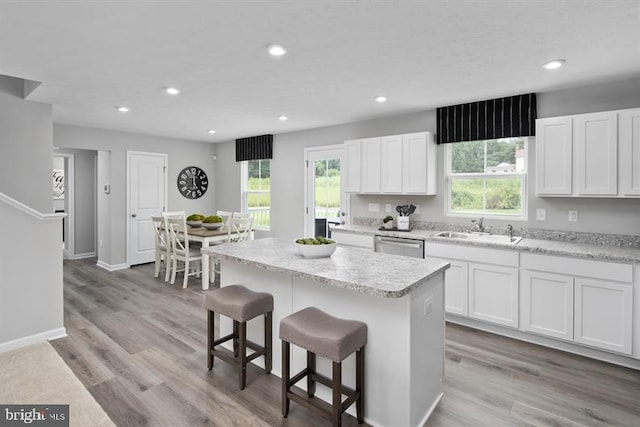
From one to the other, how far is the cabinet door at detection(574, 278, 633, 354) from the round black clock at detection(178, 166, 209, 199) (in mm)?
6542

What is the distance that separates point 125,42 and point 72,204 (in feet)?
18.9

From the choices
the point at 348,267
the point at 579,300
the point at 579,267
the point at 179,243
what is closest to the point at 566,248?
the point at 579,267

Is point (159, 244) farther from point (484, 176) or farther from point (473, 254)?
point (484, 176)

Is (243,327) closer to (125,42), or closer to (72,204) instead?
(125,42)

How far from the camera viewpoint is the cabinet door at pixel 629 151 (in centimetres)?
290

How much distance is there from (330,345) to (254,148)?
5300 millimetres

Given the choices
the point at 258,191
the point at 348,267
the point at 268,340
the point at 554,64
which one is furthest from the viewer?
the point at 258,191

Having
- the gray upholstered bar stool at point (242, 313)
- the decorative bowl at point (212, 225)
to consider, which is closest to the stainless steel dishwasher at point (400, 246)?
the gray upholstered bar stool at point (242, 313)

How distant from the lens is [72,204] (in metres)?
6.80

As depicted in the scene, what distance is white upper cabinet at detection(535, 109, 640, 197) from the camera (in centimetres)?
294

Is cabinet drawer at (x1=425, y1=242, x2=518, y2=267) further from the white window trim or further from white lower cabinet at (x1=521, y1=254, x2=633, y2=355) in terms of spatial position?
the white window trim

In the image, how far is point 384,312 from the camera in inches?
79.0

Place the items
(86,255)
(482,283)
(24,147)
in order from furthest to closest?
1. (86,255)
2. (24,147)
3. (482,283)

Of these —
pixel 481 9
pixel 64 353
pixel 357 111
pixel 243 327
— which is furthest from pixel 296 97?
pixel 64 353
